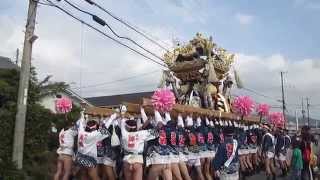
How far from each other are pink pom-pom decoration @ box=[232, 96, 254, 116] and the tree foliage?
16.2 feet

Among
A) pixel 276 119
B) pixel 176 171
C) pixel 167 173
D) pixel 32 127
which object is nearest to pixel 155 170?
pixel 167 173

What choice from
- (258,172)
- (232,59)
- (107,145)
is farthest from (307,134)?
(107,145)

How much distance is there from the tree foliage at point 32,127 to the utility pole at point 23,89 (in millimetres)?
280

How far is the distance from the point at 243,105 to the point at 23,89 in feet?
22.1

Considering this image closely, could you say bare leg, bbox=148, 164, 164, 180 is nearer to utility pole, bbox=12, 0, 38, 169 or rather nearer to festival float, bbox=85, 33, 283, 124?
utility pole, bbox=12, 0, 38, 169

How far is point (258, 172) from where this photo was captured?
16828mm

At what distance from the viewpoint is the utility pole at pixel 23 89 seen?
1138 centimetres

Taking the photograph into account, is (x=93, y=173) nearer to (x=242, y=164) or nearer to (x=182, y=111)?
(x=182, y=111)

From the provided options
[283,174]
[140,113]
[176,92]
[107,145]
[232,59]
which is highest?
[232,59]

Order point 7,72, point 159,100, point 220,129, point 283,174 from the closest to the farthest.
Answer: point 159,100, point 220,129, point 7,72, point 283,174

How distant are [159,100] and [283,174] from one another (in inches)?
338

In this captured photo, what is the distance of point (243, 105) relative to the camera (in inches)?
588

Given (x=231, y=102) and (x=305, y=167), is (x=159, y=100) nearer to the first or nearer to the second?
(x=305, y=167)

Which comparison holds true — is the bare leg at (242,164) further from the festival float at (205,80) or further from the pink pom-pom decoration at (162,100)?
the pink pom-pom decoration at (162,100)
